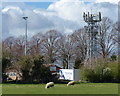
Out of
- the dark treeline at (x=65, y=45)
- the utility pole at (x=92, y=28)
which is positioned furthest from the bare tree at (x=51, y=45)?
the utility pole at (x=92, y=28)

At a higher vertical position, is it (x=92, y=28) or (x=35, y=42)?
(x=92, y=28)

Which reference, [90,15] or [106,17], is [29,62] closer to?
[90,15]

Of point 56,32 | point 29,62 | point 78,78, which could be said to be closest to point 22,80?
point 29,62

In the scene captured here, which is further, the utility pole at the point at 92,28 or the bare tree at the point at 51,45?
the bare tree at the point at 51,45

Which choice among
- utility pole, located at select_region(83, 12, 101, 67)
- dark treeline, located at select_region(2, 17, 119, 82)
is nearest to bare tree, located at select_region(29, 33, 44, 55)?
dark treeline, located at select_region(2, 17, 119, 82)

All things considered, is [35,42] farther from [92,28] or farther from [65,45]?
[92,28]

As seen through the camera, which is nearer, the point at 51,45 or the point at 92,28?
the point at 92,28

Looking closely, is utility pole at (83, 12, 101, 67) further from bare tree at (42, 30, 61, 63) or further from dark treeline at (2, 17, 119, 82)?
bare tree at (42, 30, 61, 63)

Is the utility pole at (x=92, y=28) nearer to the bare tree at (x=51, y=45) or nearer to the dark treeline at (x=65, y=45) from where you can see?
the dark treeline at (x=65, y=45)

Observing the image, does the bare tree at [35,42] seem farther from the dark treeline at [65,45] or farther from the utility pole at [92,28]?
the utility pole at [92,28]

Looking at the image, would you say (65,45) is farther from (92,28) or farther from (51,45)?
(92,28)

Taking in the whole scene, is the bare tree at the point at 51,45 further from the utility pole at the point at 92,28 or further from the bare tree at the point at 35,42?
the utility pole at the point at 92,28

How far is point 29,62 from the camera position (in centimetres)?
4728

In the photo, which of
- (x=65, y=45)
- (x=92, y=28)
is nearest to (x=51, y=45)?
(x=65, y=45)
